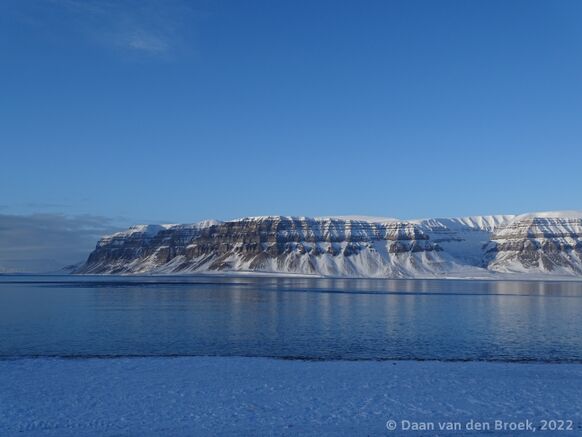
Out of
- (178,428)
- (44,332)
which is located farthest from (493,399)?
(44,332)

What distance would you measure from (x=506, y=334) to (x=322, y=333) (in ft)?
46.6

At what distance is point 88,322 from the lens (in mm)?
53250

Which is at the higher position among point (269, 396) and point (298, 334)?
point (269, 396)

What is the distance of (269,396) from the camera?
23.2m

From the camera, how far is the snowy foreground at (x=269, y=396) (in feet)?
63.3
